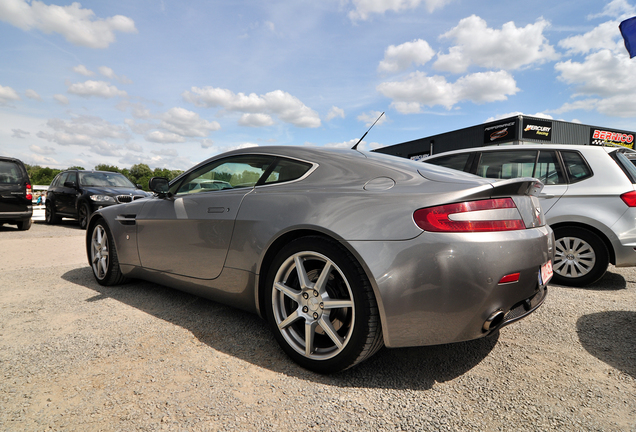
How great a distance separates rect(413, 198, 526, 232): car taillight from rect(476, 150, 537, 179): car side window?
2.94 meters

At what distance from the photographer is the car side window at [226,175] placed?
2666mm

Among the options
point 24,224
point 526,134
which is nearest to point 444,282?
point 24,224

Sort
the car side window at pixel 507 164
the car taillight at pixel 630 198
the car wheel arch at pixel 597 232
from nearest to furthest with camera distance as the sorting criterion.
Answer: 1. the car taillight at pixel 630 198
2. the car wheel arch at pixel 597 232
3. the car side window at pixel 507 164

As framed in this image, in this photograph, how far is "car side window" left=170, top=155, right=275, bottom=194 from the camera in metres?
2.67

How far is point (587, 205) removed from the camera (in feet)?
12.7

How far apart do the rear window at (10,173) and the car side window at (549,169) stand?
10.6 meters

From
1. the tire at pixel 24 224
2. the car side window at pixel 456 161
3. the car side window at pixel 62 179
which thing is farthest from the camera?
the car side window at pixel 62 179

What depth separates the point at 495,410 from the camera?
173 cm

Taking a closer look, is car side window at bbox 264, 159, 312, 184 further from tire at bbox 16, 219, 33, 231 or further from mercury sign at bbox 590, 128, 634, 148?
mercury sign at bbox 590, 128, 634, 148

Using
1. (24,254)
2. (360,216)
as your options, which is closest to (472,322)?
(360,216)

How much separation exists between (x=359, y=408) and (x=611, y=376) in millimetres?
1486

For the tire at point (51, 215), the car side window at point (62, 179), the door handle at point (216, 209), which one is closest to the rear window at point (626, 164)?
the door handle at point (216, 209)

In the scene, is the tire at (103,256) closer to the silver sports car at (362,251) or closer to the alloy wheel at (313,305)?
the silver sports car at (362,251)

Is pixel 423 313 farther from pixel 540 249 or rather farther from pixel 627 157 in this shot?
pixel 627 157
